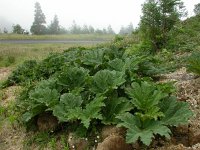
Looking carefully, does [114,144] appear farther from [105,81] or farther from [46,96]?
[46,96]

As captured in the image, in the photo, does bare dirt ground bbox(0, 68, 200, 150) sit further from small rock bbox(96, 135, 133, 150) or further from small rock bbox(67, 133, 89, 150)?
small rock bbox(67, 133, 89, 150)

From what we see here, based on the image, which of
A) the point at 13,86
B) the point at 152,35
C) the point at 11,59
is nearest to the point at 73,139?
the point at 13,86

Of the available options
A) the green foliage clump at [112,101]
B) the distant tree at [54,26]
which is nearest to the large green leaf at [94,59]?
the green foliage clump at [112,101]

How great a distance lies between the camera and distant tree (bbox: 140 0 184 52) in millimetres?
→ 10148

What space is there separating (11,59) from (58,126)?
30.5ft

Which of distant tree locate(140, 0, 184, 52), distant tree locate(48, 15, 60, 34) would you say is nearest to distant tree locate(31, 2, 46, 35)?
distant tree locate(48, 15, 60, 34)

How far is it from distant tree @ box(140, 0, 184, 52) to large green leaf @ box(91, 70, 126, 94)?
4474 millimetres

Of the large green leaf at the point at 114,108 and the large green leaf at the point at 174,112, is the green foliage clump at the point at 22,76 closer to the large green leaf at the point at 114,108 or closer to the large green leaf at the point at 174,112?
the large green leaf at the point at 114,108

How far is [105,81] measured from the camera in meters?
5.71

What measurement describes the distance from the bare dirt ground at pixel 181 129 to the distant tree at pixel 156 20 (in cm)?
294

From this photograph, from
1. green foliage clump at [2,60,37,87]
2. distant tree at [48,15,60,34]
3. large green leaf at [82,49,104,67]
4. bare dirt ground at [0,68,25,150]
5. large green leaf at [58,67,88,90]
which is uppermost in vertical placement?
large green leaf at [82,49,104,67]

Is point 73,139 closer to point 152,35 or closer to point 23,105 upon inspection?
point 23,105

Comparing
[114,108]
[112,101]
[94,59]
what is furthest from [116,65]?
[114,108]

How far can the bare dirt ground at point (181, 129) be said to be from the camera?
4863mm
